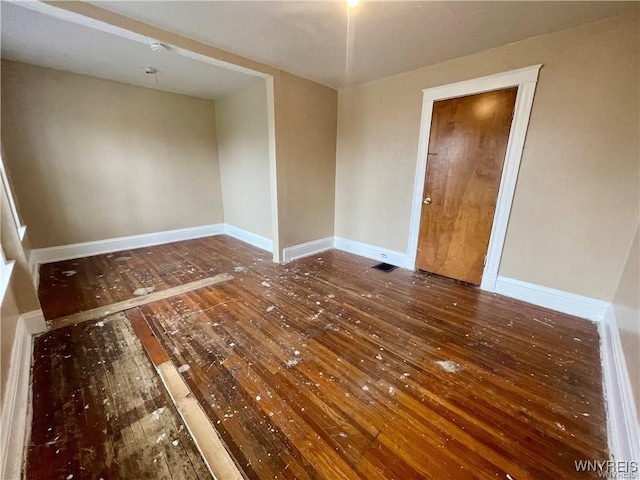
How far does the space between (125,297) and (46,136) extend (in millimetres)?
2397

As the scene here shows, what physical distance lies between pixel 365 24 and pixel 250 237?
128 inches

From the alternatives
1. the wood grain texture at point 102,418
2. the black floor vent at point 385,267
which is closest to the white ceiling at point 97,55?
the wood grain texture at point 102,418

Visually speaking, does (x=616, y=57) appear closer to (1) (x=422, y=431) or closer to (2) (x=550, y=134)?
(2) (x=550, y=134)

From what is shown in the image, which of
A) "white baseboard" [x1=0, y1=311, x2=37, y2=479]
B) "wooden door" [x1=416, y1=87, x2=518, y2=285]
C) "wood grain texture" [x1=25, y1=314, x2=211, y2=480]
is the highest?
"wooden door" [x1=416, y1=87, x2=518, y2=285]

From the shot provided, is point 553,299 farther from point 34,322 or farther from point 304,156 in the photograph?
point 34,322

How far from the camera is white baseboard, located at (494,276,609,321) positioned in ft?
7.37

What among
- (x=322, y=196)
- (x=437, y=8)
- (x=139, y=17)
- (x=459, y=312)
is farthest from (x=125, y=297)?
(x=437, y=8)

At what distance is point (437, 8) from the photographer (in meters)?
1.82

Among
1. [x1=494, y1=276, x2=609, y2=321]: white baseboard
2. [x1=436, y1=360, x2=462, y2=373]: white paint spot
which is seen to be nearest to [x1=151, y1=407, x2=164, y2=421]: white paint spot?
[x1=436, y1=360, x2=462, y2=373]: white paint spot

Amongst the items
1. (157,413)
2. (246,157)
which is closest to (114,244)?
(246,157)

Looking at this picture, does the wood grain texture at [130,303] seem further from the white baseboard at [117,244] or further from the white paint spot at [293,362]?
the white paint spot at [293,362]

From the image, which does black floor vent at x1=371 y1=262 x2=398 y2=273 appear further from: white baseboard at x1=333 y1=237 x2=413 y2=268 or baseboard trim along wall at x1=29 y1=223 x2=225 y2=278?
baseboard trim along wall at x1=29 y1=223 x2=225 y2=278

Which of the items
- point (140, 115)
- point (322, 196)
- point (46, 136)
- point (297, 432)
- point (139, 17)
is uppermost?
point (139, 17)

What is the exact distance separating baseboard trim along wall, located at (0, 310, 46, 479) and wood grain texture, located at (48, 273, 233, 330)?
9.7 inches
